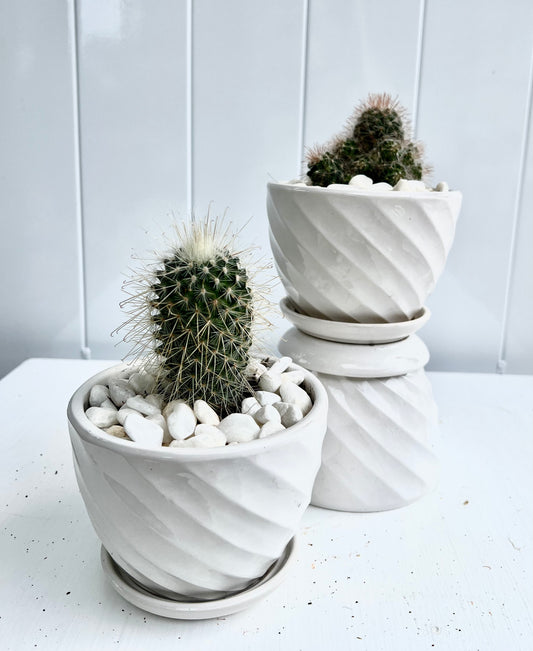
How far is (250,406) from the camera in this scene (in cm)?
46

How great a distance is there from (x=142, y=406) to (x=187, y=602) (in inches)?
5.2

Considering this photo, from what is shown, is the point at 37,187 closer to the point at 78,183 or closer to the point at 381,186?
the point at 78,183

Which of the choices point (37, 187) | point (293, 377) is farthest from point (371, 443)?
point (37, 187)

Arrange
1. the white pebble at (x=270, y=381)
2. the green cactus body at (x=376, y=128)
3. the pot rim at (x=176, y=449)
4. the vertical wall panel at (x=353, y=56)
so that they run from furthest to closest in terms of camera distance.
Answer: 1. the vertical wall panel at (x=353, y=56)
2. the green cactus body at (x=376, y=128)
3. the white pebble at (x=270, y=381)
4. the pot rim at (x=176, y=449)

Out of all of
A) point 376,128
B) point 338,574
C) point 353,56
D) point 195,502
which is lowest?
point 338,574

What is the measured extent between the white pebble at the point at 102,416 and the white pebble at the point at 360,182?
0.27 m

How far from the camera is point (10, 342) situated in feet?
3.26

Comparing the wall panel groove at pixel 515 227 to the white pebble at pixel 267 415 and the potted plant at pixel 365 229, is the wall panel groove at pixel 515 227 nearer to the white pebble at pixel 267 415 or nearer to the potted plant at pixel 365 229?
the potted plant at pixel 365 229

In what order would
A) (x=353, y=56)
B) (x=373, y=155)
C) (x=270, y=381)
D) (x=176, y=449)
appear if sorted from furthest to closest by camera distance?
(x=353, y=56), (x=373, y=155), (x=270, y=381), (x=176, y=449)

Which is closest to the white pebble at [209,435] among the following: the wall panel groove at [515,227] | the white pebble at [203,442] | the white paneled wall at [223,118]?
the white pebble at [203,442]

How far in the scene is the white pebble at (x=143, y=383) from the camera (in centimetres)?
48

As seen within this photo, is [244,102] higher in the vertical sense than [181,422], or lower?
higher

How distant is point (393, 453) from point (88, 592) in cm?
27

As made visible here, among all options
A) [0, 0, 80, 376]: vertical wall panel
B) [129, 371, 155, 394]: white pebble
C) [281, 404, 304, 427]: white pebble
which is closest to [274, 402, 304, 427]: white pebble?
[281, 404, 304, 427]: white pebble
